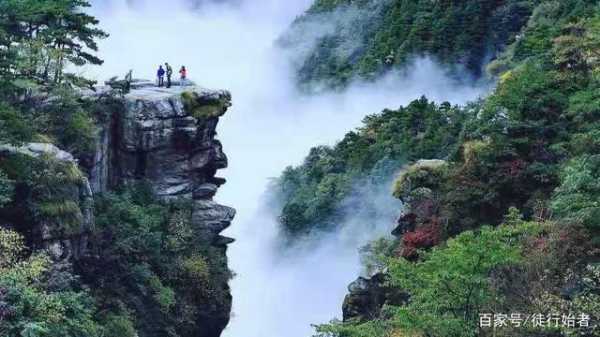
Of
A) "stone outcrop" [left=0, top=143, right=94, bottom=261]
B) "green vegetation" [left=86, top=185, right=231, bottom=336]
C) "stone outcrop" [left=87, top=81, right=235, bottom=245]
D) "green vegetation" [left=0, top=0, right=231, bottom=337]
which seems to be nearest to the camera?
"green vegetation" [left=0, top=0, right=231, bottom=337]

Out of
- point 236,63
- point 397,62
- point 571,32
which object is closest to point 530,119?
point 571,32

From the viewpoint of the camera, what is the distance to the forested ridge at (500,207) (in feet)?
74.6

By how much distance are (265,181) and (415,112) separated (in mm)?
38768

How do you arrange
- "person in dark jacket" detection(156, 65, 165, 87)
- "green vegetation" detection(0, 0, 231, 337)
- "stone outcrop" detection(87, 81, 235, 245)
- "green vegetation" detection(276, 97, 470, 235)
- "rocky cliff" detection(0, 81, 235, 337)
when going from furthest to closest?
"green vegetation" detection(276, 97, 470, 235)
"person in dark jacket" detection(156, 65, 165, 87)
"stone outcrop" detection(87, 81, 235, 245)
"rocky cliff" detection(0, 81, 235, 337)
"green vegetation" detection(0, 0, 231, 337)

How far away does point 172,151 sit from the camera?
151ft

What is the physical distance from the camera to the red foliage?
35.8 m

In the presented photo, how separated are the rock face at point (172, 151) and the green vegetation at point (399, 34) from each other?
1574 inches

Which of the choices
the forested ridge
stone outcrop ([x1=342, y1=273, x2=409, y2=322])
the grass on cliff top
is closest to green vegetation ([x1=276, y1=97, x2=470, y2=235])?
the forested ridge

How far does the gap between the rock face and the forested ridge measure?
30.1 feet

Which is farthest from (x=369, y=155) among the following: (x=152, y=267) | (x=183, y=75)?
(x=152, y=267)

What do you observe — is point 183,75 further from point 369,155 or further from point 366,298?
point 369,155

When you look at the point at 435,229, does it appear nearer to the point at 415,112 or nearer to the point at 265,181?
the point at 415,112

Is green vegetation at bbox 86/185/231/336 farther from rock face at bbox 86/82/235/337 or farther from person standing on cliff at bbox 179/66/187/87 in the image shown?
person standing on cliff at bbox 179/66/187/87

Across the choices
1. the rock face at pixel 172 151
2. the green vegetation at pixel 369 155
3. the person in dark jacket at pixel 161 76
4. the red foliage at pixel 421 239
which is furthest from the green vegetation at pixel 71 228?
the green vegetation at pixel 369 155
